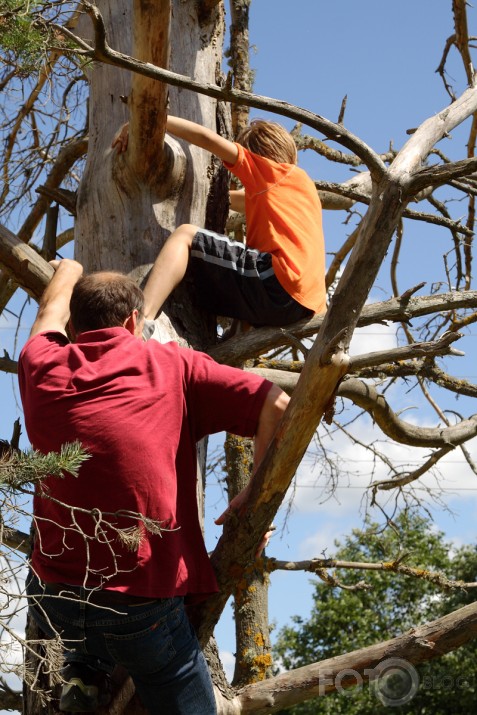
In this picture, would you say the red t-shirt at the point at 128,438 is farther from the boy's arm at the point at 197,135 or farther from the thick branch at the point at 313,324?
the boy's arm at the point at 197,135

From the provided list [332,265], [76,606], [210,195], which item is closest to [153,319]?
[210,195]

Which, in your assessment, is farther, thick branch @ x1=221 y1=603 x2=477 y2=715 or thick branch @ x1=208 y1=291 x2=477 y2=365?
thick branch @ x1=208 y1=291 x2=477 y2=365

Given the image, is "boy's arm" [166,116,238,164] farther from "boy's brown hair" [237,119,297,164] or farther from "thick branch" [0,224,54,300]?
"thick branch" [0,224,54,300]

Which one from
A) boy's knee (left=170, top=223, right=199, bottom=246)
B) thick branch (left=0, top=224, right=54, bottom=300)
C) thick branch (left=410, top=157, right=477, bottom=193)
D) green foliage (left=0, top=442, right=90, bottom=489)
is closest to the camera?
green foliage (left=0, top=442, right=90, bottom=489)

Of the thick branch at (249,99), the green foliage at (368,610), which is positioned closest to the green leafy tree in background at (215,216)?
the thick branch at (249,99)

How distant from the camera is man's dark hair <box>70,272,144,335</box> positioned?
2.76 metres

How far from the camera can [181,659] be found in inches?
102

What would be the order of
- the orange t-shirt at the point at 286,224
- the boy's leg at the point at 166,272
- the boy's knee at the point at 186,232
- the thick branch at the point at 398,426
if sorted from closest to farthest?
the boy's leg at the point at 166,272, the boy's knee at the point at 186,232, the orange t-shirt at the point at 286,224, the thick branch at the point at 398,426

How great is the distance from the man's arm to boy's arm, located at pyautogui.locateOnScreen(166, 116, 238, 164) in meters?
0.88

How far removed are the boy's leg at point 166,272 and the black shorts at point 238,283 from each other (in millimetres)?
95

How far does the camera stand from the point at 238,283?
12.6 ft

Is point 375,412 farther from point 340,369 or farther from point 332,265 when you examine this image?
point 340,369

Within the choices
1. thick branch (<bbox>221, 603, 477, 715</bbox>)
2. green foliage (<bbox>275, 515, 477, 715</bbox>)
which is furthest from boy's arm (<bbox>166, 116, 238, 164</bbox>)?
green foliage (<bbox>275, 515, 477, 715</bbox>)

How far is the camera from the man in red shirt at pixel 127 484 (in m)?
2.51
